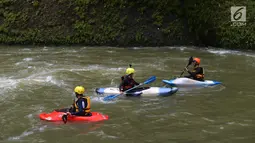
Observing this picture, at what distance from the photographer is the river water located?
7430mm

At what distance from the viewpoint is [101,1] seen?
21.6 metres

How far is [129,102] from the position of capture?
980cm

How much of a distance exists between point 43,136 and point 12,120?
1368mm

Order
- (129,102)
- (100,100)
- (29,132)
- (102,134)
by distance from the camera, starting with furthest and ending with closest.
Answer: (100,100) → (129,102) → (29,132) → (102,134)

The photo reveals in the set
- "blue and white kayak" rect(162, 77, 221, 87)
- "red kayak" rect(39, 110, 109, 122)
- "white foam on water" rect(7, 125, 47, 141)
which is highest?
→ "blue and white kayak" rect(162, 77, 221, 87)

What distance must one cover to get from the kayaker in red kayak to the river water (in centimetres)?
30

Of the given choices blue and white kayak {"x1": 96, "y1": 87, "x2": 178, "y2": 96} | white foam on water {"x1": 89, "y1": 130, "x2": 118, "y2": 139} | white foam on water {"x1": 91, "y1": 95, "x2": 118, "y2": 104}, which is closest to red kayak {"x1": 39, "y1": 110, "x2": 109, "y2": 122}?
white foam on water {"x1": 89, "y1": 130, "x2": 118, "y2": 139}

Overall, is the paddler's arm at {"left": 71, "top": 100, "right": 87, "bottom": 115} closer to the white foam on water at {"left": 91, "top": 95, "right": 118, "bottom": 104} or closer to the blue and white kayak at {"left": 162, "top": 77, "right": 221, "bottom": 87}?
the white foam on water at {"left": 91, "top": 95, "right": 118, "bottom": 104}

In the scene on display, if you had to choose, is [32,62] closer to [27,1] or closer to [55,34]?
[55,34]

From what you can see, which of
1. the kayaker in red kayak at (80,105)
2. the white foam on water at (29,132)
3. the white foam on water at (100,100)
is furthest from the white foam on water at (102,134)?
the white foam on water at (100,100)

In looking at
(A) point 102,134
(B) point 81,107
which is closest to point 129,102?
(B) point 81,107

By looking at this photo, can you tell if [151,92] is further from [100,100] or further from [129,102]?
[100,100]

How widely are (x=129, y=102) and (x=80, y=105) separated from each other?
212 cm

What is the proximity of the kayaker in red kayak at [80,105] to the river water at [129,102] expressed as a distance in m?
0.30
